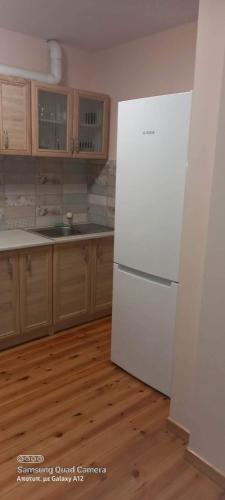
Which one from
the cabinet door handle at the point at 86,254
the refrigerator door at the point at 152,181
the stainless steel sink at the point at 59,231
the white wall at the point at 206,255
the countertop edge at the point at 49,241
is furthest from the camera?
the stainless steel sink at the point at 59,231

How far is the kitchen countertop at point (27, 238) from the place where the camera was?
106 inches

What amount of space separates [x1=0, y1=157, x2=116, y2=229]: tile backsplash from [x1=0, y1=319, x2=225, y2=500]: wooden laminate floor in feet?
4.04

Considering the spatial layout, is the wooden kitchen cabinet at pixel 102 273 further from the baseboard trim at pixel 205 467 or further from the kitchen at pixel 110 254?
the baseboard trim at pixel 205 467

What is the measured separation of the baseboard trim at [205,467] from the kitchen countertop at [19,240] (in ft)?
5.63

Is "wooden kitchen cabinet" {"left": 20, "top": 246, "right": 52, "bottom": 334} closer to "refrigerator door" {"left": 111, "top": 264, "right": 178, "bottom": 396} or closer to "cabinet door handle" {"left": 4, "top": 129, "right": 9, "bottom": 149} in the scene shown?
"refrigerator door" {"left": 111, "top": 264, "right": 178, "bottom": 396}

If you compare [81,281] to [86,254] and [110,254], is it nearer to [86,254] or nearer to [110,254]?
[86,254]

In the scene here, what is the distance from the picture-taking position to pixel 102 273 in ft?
11.0

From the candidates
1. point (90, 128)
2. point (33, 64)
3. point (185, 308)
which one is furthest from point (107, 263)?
point (33, 64)

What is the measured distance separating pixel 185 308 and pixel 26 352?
5.02 feet

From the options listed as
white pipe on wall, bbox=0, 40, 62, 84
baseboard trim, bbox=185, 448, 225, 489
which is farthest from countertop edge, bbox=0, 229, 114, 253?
baseboard trim, bbox=185, 448, 225, 489

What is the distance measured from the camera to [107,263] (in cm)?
337

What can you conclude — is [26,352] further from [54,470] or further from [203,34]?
[203,34]

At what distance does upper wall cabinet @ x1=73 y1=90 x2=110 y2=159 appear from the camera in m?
3.22

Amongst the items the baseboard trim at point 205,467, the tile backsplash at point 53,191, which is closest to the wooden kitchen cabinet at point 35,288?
the tile backsplash at point 53,191
